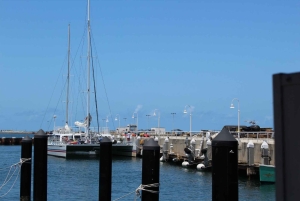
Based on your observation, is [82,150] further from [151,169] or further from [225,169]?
[225,169]

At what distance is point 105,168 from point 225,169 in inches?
209

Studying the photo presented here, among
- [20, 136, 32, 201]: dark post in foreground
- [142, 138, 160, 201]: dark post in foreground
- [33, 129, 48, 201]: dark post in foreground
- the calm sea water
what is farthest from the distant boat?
[142, 138, 160, 201]: dark post in foreground

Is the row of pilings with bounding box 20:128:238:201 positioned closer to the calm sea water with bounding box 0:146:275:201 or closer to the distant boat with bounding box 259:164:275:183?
the calm sea water with bounding box 0:146:275:201

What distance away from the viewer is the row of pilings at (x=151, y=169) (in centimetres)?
718

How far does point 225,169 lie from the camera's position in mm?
7168

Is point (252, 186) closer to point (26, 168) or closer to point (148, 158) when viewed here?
point (26, 168)

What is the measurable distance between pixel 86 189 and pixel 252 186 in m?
10.9

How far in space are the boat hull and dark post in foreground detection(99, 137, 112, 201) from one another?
4708 centimetres

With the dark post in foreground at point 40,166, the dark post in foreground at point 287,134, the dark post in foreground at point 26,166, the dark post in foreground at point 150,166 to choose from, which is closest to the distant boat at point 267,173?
the dark post in foreground at point 26,166

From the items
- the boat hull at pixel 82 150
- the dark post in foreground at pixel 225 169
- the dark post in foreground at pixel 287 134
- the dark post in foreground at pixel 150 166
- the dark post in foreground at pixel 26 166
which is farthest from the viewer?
the boat hull at pixel 82 150

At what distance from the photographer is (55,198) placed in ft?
82.1

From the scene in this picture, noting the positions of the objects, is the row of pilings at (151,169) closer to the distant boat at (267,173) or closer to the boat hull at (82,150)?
the distant boat at (267,173)

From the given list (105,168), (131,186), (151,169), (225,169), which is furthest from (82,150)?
(225,169)

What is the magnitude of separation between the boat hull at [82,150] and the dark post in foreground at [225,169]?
52.3m
